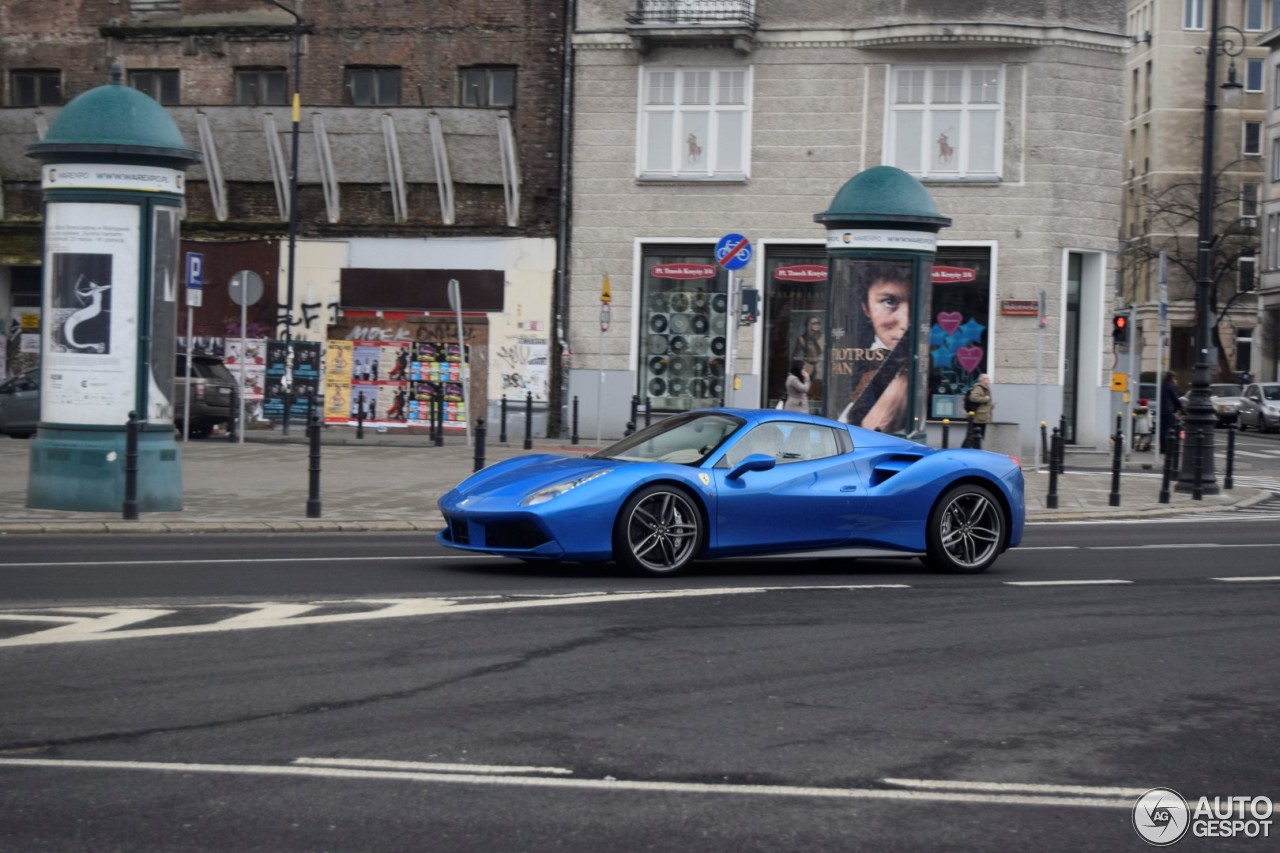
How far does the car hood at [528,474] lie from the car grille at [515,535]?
23 centimetres

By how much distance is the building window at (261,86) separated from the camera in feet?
126

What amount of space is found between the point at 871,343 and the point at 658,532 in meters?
10.3

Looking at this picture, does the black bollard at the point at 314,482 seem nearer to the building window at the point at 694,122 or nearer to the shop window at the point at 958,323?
the building window at the point at 694,122

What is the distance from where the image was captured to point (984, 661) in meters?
8.99

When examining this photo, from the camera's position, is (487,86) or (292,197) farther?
(487,86)

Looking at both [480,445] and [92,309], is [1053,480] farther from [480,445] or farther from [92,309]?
[92,309]

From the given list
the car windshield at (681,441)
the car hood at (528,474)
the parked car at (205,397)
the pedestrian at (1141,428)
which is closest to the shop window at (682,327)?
the parked car at (205,397)

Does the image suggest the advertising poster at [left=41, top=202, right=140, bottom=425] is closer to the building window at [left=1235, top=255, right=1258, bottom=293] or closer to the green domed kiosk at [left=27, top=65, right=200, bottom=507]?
the green domed kiosk at [left=27, top=65, right=200, bottom=507]

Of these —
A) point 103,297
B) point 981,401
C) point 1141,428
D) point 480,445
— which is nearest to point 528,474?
point 103,297

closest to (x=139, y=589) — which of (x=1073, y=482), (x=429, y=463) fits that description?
(x=429, y=463)

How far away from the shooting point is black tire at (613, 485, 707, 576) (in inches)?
480

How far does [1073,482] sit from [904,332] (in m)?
5.87

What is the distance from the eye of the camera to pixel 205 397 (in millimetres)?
32656

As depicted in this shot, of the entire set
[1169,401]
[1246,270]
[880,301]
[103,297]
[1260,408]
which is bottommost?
[1260,408]
